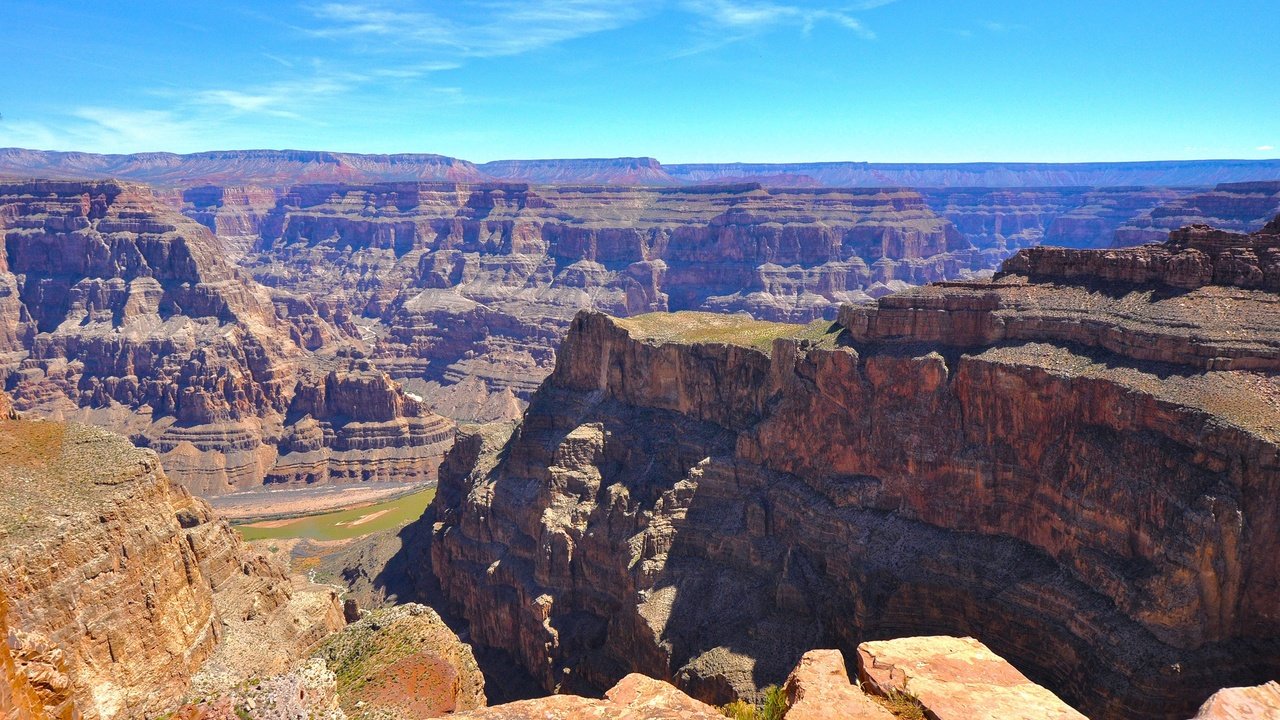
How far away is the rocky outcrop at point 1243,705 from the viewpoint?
24.8 meters

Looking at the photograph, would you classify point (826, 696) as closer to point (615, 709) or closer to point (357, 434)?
point (615, 709)

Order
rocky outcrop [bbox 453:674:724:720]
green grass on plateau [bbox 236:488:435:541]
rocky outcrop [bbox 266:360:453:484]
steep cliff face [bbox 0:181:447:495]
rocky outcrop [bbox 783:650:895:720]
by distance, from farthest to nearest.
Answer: steep cliff face [bbox 0:181:447:495], rocky outcrop [bbox 266:360:453:484], green grass on plateau [bbox 236:488:435:541], rocky outcrop [bbox 453:674:724:720], rocky outcrop [bbox 783:650:895:720]

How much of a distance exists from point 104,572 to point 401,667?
1814 cm

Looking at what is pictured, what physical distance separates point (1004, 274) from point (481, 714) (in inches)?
2006

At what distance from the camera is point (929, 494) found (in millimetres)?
54031

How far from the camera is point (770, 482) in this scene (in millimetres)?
62688

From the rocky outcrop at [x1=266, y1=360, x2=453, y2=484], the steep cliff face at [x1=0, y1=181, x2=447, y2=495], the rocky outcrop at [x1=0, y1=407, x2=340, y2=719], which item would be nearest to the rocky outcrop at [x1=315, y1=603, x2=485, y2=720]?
the rocky outcrop at [x1=0, y1=407, x2=340, y2=719]

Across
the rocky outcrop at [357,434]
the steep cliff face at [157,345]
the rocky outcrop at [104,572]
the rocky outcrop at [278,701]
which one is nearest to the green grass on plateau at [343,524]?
the rocky outcrop at [357,434]

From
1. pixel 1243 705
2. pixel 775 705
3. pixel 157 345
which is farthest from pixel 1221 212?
pixel 157 345

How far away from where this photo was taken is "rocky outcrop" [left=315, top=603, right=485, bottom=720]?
115 ft

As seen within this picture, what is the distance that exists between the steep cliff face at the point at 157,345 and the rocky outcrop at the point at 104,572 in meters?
88.7

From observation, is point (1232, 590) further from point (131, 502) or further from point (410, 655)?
point (131, 502)

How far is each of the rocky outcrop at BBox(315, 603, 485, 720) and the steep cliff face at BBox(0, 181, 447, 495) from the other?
336ft

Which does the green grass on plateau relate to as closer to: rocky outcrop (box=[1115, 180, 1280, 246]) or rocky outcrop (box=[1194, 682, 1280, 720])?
rocky outcrop (box=[1194, 682, 1280, 720])
